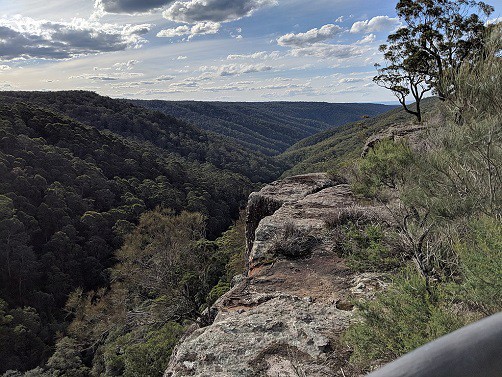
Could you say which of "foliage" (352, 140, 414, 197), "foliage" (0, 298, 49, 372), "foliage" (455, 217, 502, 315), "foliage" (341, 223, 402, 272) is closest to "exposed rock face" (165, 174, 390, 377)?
"foliage" (341, 223, 402, 272)

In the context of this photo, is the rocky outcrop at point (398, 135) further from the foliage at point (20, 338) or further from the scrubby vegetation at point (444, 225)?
the foliage at point (20, 338)

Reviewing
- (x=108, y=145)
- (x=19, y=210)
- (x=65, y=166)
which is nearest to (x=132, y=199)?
(x=65, y=166)

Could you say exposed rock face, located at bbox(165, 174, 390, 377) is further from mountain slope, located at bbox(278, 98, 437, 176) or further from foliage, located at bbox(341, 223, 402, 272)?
mountain slope, located at bbox(278, 98, 437, 176)

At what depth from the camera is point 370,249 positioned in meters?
6.01

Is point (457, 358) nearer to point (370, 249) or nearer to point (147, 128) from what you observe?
point (370, 249)

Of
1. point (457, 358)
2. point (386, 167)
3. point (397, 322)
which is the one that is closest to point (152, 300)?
point (386, 167)

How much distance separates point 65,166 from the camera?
39.7 metres

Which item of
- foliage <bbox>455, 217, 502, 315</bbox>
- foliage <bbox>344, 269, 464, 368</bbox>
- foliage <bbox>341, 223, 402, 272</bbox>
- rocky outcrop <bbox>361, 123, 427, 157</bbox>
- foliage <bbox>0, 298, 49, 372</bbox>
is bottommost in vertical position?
foliage <bbox>0, 298, 49, 372</bbox>

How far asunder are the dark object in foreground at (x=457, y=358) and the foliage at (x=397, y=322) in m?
2.54

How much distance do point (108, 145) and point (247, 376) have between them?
51452mm

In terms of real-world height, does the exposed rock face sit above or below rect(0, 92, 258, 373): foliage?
above

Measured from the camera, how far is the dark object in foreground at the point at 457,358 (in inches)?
28.5

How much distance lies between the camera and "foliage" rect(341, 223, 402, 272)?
5.82 metres

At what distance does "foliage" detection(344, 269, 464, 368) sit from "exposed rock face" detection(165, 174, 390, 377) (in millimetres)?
457
